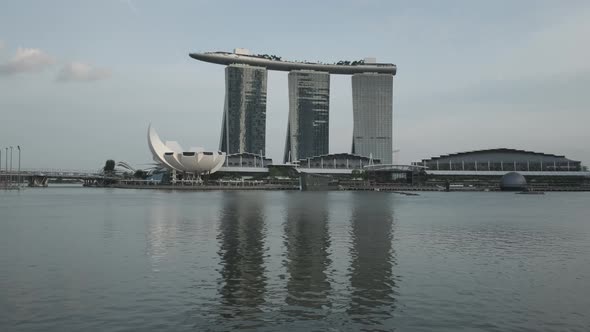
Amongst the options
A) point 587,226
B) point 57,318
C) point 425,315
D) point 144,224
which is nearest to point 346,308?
point 425,315

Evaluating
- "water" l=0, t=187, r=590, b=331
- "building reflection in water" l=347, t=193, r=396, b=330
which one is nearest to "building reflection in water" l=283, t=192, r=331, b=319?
"water" l=0, t=187, r=590, b=331

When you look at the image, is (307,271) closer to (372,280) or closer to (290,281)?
(290,281)

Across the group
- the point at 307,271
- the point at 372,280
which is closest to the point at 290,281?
the point at 307,271

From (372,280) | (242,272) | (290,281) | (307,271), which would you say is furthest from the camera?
(307,271)

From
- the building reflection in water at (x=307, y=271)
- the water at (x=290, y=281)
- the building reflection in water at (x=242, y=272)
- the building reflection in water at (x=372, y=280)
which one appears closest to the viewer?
the water at (x=290, y=281)

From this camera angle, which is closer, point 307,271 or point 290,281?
point 290,281

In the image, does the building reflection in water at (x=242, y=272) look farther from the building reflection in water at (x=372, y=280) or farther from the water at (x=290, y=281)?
the building reflection in water at (x=372, y=280)

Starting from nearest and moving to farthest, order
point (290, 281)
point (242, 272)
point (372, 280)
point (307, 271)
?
1. point (290, 281)
2. point (372, 280)
3. point (242, 272)
4. point (307, 271)

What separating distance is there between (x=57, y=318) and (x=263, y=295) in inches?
272

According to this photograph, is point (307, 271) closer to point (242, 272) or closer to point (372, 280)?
point (242, 272)

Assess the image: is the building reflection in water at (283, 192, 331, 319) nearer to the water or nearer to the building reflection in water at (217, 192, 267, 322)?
the water

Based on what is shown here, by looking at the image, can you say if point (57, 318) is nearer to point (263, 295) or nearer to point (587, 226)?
point (263, 295)

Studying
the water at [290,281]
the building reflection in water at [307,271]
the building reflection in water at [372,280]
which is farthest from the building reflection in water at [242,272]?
the building reflection in water at [372,280]

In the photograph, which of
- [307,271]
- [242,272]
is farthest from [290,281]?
[242,272]
